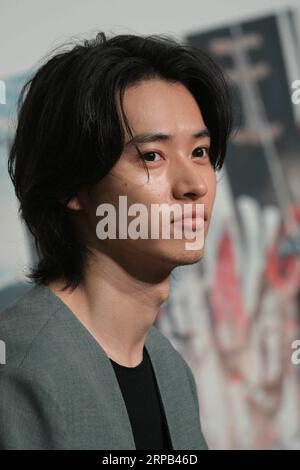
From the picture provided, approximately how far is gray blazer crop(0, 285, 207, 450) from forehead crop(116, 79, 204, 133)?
1.09ft

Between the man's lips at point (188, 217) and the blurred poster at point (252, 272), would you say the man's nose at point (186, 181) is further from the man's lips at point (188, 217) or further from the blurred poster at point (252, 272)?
the blurred poster at point (252, 272)

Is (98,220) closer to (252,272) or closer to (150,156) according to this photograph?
(150,156)

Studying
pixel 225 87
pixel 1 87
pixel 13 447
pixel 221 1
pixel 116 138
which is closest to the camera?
pixel 13 447

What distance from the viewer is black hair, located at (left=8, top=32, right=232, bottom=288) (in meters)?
1.27

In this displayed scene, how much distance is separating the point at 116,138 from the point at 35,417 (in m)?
0.46

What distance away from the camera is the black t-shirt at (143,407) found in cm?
133

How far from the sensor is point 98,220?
4.36ft

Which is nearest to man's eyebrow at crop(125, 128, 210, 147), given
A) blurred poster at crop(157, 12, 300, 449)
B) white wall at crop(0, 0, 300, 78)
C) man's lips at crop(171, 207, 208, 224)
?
man's lips at crop(171, 207, 208, 224)

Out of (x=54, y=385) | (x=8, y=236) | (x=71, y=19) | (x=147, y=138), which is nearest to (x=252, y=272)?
(x=8, y=236)

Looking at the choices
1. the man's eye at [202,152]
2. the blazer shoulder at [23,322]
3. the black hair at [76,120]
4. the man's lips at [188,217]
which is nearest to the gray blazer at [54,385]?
the blazer shoulder at [23,322]

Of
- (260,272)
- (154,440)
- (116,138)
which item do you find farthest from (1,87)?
(154,440)

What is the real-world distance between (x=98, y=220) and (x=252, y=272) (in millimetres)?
1729

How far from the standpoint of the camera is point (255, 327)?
296cm
